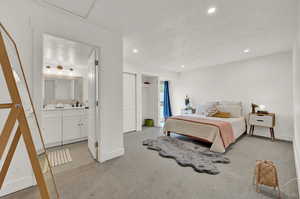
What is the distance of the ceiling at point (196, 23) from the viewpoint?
173cm

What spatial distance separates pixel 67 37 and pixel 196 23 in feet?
6.87

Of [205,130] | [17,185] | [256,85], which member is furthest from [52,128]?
[256,85]

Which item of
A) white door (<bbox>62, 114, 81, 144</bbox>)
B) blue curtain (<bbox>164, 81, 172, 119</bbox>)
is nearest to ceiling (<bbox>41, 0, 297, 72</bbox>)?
white door (<bbox>62, 114, 81, 144</bbox>)

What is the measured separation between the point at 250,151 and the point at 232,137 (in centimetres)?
41

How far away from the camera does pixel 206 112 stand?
4.22 metres

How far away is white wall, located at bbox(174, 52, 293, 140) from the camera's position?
347 centimetres

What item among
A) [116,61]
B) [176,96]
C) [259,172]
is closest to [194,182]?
[259,172]

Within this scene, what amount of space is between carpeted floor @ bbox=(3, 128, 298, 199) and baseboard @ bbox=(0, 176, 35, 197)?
0.07 meters

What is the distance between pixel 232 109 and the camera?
Result: 4.03m

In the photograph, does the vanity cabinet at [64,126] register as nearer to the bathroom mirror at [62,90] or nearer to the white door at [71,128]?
the white door at [71,128]

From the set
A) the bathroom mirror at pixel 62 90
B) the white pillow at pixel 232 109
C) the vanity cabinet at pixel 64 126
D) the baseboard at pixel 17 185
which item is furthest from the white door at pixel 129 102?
the white pillow at pixel 232 109

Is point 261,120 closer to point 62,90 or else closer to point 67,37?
point 67,37

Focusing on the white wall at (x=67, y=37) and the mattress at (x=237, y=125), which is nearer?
the white wall at (x=67, y=37)

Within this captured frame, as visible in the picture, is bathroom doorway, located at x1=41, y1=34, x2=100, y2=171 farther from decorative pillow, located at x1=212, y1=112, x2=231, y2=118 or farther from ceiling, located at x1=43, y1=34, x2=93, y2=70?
decorative pillow, located at x1=212, y1=112, x2=231, y2=118
